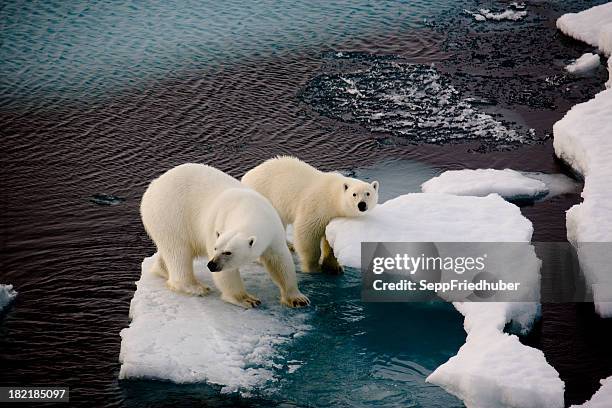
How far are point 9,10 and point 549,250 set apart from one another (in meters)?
11.3

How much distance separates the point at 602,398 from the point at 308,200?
3231 mm

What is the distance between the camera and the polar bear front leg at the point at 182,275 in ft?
25.8

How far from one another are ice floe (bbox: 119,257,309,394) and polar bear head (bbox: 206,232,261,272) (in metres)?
0.56

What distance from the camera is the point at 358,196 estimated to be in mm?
8031

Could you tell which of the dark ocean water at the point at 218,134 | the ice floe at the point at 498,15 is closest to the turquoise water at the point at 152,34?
the dark ocean water at the point at 218,134

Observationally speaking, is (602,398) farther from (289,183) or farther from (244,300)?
(289,183)

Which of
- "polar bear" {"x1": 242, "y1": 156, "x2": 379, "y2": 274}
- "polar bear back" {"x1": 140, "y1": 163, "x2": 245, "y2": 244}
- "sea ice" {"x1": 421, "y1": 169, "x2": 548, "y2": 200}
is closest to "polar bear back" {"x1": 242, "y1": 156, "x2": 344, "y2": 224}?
"polar bear" {"x1": 242, "y1": 156, "x2": 379, "y2": 274}

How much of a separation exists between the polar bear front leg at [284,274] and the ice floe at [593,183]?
2529 mm

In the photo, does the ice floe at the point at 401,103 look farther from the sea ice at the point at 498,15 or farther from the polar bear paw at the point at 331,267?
the polar bear paw at the point at 331,267

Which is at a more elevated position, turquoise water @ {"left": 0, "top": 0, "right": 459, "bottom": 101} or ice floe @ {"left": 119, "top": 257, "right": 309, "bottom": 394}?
turquoise water @ {"left": 0, "top": 0, "right": 459, "bottom": 101}

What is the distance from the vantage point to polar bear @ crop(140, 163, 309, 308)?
24.1 feet

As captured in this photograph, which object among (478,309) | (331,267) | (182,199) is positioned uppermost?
(182,199)

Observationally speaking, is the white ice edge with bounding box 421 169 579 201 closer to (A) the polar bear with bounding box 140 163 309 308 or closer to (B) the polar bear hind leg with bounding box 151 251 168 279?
(A) the polar bear with bounding box 140 163 309 308

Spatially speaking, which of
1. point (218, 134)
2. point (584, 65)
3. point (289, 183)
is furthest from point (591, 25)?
point (289, 183)
